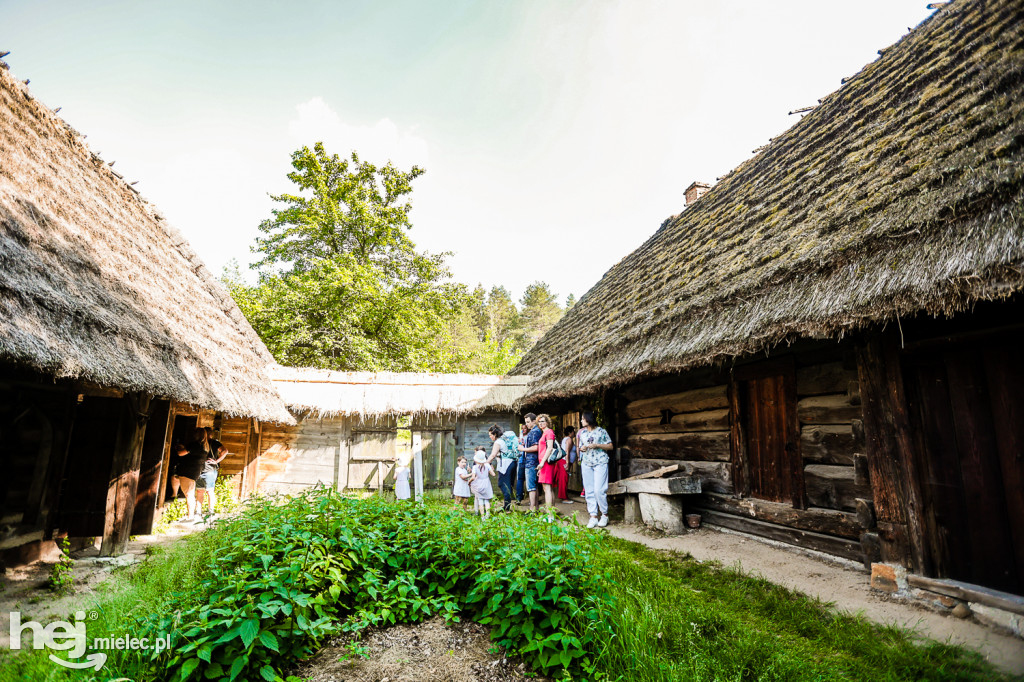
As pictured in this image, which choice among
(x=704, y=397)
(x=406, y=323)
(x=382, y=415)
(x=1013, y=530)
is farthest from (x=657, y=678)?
(x=406, y=323)

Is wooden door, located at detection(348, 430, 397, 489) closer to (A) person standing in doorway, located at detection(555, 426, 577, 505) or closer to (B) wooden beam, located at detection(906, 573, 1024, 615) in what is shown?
(A) person standing in doorway, located at detection(555, 426, 577, 505)

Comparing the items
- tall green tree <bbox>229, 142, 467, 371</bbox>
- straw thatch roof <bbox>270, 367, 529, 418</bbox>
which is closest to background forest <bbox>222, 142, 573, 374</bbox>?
tall green tree <bbox>229, 142, 467, 371</bbox>

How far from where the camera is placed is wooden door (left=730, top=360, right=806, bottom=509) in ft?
16.6

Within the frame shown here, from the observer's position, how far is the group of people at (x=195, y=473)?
846 centimetres

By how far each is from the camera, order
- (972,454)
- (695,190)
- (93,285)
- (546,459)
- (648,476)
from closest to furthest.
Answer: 1. (972,454)
2. (93,285)
3. (648,476)
4. (546,459)
5. (695,190)

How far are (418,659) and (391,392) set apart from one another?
32.6 ft

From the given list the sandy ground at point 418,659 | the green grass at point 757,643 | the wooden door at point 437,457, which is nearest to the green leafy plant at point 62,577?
the sandy ground at point 418,659

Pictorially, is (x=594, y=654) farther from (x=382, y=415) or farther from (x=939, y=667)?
(x=382, y=415)

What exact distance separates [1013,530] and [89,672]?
582 cm

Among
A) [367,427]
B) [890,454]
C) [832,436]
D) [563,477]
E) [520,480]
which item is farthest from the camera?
[367,427]

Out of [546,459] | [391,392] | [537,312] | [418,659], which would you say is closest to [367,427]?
[391,392]

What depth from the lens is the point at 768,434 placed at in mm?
5449

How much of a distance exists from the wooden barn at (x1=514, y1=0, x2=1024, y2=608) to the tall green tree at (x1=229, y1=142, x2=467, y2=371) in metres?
13.1

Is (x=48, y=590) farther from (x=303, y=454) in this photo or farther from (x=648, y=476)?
(x=303, y=454)
